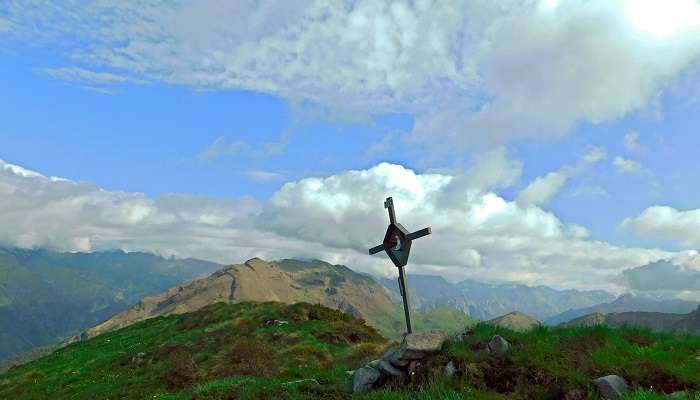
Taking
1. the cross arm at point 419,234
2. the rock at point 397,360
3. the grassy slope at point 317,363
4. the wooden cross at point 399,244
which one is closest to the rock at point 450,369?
the grassy slope at point 317,363

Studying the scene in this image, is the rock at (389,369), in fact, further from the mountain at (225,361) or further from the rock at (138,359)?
the rock at (138,359)

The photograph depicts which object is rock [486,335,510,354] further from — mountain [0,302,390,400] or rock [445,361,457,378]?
mountain [0,302,390,400]

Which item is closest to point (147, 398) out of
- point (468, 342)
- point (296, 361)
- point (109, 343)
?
point (296, 361)

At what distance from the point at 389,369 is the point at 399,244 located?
567cm

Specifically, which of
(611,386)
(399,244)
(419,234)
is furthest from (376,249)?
(611,386)

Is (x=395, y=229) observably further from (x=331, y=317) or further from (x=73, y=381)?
(x=73, y=381)

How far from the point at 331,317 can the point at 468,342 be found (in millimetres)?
28518

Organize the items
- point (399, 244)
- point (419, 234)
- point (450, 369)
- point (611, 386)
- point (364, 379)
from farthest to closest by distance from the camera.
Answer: point (399, 244) < point (419, 234) < point (364, 379) < point (450, 369) < point (611, 386)

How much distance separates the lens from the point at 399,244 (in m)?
20.6

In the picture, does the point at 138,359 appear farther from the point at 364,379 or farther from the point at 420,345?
the point at 420,345

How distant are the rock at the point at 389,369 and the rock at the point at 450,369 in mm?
1750

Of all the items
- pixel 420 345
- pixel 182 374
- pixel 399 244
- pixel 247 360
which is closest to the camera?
pixel 420 345

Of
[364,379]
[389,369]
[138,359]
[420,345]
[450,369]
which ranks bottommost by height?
[138,359]

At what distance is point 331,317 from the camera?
44031mm
